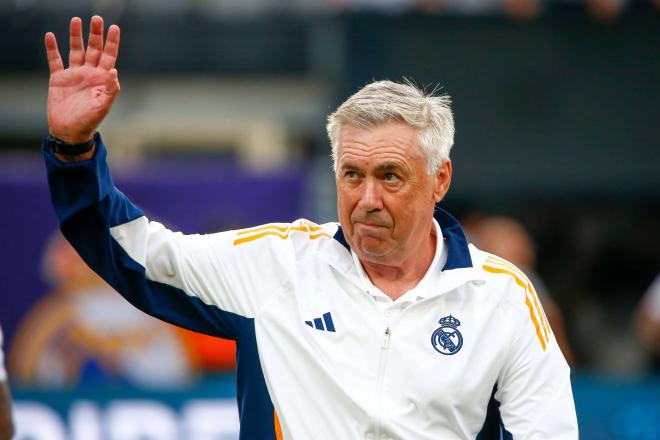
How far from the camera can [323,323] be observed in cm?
392

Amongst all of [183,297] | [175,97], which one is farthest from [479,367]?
[175,97]

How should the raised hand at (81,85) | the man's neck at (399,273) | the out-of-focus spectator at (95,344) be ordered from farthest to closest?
the out-of-focus spectator at (95,344) → the man's neck at (399,273) → the raised hand at (81,85)

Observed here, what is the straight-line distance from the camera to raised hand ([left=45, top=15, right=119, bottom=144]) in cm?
370

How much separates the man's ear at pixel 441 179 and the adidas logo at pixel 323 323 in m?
0.55

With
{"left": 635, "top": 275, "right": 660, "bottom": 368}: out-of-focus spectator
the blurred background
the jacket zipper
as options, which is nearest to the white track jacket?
the jacket zipper

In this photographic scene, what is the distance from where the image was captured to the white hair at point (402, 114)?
3891 mm

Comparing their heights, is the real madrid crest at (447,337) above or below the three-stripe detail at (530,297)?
below

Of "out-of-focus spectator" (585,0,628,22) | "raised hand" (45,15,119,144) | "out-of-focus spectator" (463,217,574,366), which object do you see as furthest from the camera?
"out-of-focus spectator" (585,0,628,22)

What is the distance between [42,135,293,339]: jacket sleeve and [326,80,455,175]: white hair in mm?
431

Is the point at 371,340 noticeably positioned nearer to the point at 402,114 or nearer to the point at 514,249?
the point at 402,114

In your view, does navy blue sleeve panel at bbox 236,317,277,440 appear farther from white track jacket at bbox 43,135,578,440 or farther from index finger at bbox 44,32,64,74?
index finger at bbox 44,32,64,74

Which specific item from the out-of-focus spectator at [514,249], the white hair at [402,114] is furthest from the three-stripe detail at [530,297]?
the out-of-focus spectator at [514,249]

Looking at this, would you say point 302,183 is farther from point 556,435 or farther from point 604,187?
point 556,435

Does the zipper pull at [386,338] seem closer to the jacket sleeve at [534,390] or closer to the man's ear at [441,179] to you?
the jacket sleeve at [534,390]
